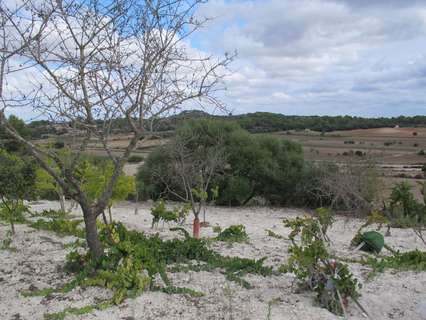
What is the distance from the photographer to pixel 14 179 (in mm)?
8305

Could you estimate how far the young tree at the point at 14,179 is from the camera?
27.2 ft

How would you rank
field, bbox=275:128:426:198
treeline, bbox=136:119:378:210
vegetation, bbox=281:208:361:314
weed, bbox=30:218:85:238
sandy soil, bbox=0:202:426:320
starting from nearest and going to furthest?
sandy soil, bbox=0:202:426:320 → vegetation, bbox=281:208:361:314 → weed, bbox=30:218:85:238 → treeline, bbox=136:119:378:210 → field, bbox=275:128:426:198

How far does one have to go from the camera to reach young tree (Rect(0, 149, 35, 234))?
8289mm

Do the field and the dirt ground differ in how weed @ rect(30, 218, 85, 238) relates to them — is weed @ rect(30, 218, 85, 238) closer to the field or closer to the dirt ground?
the field

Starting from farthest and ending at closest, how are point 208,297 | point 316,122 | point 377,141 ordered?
point 316,122 < point 377,141 < point 208,297

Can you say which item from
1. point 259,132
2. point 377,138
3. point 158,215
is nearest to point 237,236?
point 158,215

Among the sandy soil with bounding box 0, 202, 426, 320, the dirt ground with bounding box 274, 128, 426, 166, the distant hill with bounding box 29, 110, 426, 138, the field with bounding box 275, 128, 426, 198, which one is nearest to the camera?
the sandy soil with bounding box 0, 202, 426, 320

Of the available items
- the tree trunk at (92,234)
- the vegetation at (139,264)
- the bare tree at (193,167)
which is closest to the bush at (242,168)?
the bare tree at (193,167)

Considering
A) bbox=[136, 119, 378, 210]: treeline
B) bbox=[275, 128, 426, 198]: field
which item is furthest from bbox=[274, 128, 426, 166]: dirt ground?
bbox=[136, 119, 378, 210]: treeline

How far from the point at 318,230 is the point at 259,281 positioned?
94cm

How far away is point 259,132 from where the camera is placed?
21047 millimetres

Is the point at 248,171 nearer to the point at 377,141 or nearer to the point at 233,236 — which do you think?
the point at 233,236

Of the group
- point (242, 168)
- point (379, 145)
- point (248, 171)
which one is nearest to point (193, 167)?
point (242, 168)

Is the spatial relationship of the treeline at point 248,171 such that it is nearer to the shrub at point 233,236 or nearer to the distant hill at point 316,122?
the distant hill at point 316,122
